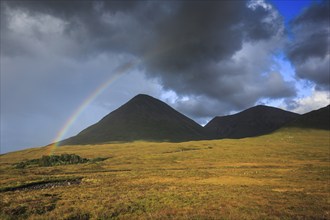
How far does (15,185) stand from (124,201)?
24.3m

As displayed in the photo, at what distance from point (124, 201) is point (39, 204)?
8294mm

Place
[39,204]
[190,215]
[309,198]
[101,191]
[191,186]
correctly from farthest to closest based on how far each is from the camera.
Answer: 1. [191,186]
2. [101,191]
3. [309,198]
4. [39,204]
5. [190,215]

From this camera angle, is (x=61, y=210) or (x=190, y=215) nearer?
(x=190, y=215)

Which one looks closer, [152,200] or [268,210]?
[268,210]

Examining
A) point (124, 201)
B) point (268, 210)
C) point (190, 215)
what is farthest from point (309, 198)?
point (124, 201)

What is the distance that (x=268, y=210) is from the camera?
92.1 ft

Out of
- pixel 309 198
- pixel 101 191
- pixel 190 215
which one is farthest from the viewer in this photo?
pixel 101 191

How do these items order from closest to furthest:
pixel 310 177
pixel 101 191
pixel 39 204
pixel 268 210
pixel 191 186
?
pixel 268 210 → pixel 39 204 → pixel 101 191 → pixel 191 186 → pixel 310 177

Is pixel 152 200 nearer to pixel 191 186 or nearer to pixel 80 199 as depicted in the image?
pixel 80 199

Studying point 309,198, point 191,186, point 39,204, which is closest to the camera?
point 39,204

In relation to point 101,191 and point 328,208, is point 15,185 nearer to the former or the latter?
point 101,191

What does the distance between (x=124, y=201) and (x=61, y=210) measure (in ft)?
21.6

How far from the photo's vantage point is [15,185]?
159ft

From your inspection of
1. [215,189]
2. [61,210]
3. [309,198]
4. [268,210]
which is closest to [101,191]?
[61,210]
